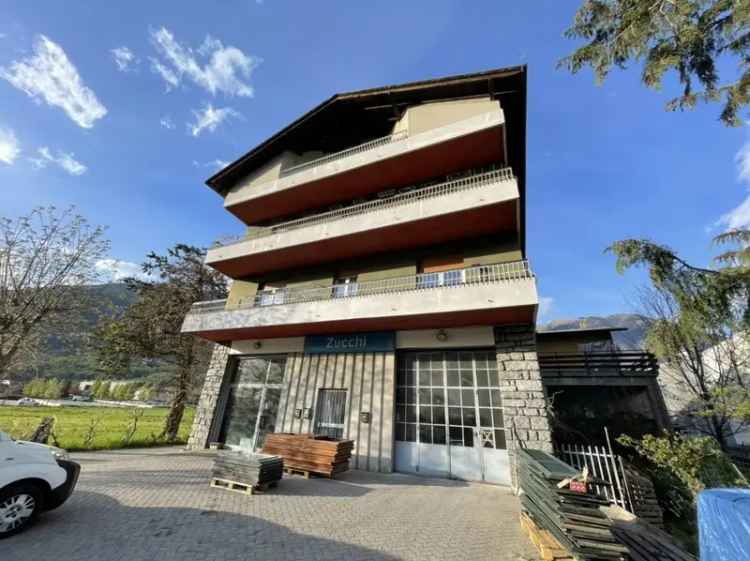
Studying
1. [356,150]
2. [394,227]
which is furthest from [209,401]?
[356,150]

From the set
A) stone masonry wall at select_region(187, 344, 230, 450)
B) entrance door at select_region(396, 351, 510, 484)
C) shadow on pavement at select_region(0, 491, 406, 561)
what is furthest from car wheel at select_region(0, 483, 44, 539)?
stone masonry wall at select_region(187, 344, 230, 450)

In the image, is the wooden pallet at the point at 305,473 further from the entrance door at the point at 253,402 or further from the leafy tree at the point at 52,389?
the leafy tree at the point at 52,389

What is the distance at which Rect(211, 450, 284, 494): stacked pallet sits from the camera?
21.8 feet

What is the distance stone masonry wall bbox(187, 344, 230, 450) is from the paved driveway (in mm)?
4913

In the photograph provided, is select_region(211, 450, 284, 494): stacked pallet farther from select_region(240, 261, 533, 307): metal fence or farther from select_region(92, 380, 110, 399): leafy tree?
select_region(92, 380, 110, 399): leafy tree

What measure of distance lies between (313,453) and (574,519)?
21.5 feet

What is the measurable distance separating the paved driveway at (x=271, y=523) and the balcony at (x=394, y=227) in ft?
25.6

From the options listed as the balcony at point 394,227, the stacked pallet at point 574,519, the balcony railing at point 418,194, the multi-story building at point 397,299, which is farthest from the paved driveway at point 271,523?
the balcony railing at point 418,194

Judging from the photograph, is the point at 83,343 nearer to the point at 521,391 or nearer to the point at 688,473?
the point at 521,391

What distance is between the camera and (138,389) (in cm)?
6462

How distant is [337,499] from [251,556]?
2910 mm

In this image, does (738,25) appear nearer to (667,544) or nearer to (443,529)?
(667,544)

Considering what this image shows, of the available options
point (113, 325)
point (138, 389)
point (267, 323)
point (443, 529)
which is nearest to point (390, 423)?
point (443, 529)

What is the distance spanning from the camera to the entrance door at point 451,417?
28.9ft
